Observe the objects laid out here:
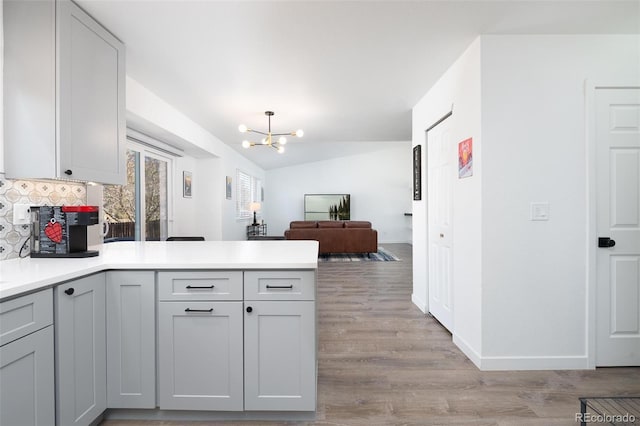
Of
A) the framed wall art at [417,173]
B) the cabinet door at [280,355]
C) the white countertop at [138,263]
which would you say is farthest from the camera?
the framed wall art at [417,173]

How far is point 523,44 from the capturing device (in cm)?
229

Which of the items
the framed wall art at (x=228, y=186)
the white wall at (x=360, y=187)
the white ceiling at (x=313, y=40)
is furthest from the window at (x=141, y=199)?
the white wall at (x=360, y=187)

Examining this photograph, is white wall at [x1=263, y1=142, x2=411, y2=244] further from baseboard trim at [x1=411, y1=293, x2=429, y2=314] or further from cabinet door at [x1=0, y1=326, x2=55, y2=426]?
cabinet door at [x1=0, y1=326, x2=55, y2=426]

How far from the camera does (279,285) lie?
5.57ft

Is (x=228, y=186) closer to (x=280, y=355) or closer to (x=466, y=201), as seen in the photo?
(x=466, y=201)

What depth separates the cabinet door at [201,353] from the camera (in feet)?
5.62

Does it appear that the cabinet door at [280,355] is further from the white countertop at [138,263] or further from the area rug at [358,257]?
the area rug at [358,257]

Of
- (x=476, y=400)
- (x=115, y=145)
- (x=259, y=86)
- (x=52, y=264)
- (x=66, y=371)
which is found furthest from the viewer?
(x=259, y=86)

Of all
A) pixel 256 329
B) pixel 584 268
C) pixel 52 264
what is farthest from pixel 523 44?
pixel 52 264

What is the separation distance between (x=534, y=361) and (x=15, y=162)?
138 inches

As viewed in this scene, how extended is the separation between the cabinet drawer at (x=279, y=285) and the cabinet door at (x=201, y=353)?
0.41ft

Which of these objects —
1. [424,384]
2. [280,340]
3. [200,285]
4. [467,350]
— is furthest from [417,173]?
[200,285]

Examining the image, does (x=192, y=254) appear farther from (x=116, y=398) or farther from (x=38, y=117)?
(x=38, y=117)

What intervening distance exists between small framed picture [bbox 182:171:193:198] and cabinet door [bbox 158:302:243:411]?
4214mm
